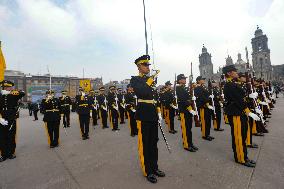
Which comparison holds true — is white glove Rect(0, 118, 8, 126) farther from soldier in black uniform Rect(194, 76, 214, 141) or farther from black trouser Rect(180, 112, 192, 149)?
soldier in black uniform Rect(194, 76, 214, 141)

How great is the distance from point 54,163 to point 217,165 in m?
3.87

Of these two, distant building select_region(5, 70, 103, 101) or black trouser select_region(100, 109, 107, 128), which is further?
distant building select_region(5, 70, 103, 101)

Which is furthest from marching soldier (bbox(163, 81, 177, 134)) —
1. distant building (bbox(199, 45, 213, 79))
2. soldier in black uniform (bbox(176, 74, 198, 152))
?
distant building (bbox(199, 45, 213, 79))

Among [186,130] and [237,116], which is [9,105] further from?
[237,116]

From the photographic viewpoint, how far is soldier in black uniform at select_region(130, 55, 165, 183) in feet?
14.2

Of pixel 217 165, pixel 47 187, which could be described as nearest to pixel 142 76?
pixel 217 165

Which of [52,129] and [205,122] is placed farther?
[52,129]

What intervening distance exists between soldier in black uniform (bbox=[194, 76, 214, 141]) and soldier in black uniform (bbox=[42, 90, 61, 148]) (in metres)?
4.88

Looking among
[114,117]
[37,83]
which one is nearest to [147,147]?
[114,117]

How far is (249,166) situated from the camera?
4.48 m

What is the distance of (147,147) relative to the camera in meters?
4.38

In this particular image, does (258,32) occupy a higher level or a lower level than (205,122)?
higher

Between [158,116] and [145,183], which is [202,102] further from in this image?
[145,183]

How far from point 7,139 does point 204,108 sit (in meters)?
6.15
